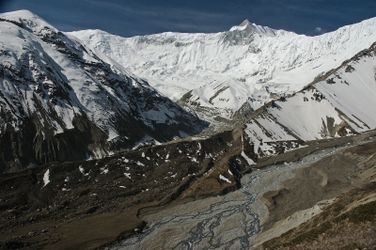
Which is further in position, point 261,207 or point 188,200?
point 188,200

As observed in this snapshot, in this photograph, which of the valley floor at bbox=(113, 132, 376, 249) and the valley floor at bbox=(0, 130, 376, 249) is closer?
Answer: the valley floor at bbox=(0, 130, 376, 249)

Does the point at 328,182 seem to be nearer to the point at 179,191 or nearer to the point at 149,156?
the point at 179,191

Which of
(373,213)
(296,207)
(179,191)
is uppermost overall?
(373,213)

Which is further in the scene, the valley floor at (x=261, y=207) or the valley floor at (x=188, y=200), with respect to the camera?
the valley floor at (x=261, y=207)

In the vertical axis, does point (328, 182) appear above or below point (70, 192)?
above

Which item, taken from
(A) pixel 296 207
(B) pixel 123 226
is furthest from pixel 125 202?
(A) pixel 296 207

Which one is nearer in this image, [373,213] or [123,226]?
[373,213]

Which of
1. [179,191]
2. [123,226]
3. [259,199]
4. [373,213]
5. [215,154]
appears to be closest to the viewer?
[373,213]

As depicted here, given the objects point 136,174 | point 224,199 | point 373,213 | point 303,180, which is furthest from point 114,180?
point 373,213

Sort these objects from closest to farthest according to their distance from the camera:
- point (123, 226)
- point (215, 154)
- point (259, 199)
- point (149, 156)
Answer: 1. point (123, 226)
2. point (259, 199)
3. point (149, 156)
4. point (215, 154)

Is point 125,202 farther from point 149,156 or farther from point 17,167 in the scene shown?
point 17,167

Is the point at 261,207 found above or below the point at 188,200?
above
